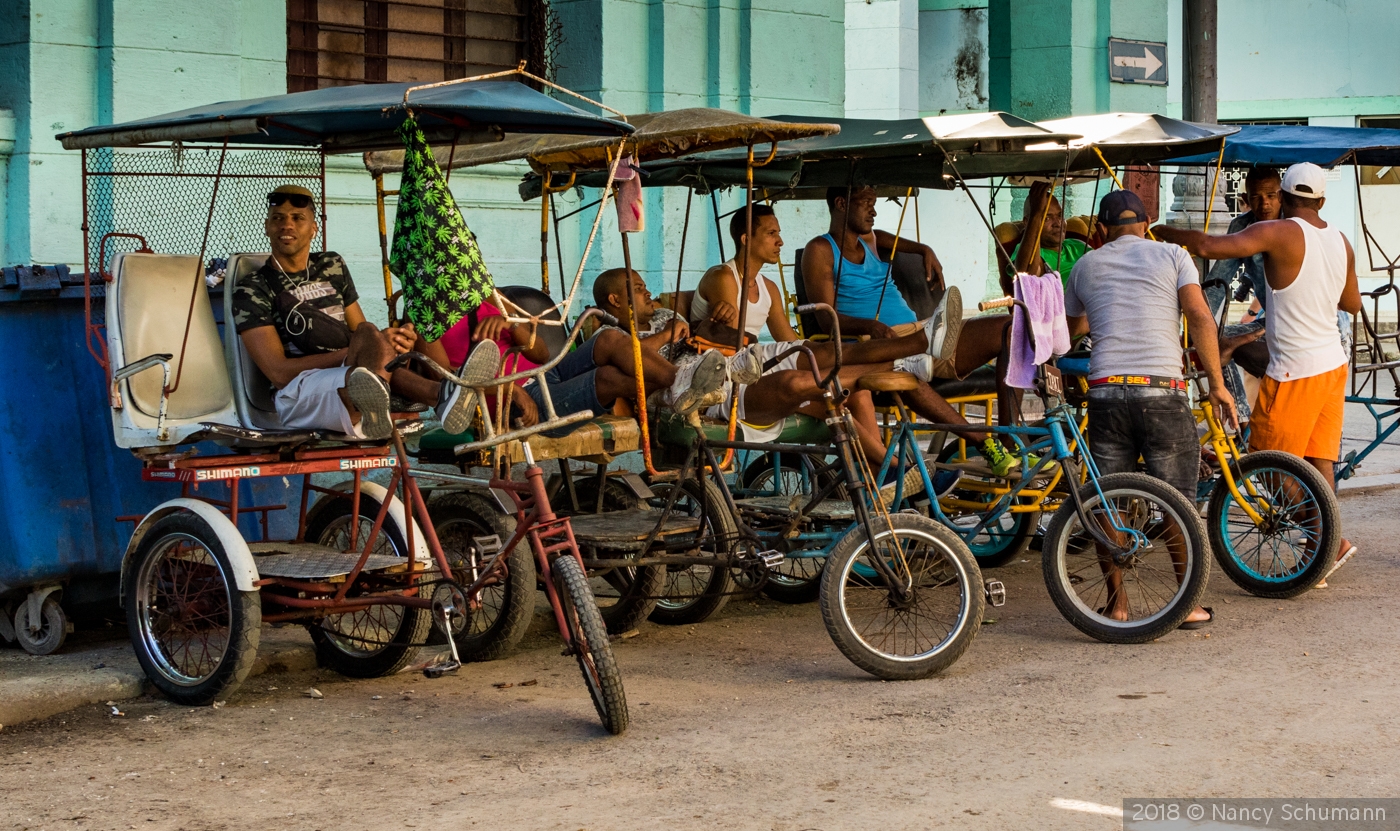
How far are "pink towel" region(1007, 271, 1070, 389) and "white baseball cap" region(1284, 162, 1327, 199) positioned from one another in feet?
5.14

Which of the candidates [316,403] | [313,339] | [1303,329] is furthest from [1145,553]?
[313,339]

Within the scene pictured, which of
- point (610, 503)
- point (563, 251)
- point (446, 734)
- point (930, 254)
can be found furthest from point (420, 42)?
point (446, 734)

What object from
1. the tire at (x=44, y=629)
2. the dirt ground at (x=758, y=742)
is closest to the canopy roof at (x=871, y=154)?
the dirt ground at (x=758, y=742)

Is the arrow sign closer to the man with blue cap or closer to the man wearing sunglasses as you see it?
the man with blue cap

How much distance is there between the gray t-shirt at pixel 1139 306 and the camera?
7023 millimetres

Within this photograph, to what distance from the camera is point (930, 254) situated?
31.5 ft

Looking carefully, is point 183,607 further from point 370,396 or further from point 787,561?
point 787,561

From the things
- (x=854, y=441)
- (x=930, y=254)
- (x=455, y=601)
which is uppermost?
(x=930, y=254)

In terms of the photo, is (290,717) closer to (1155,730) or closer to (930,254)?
→ (1155,730)

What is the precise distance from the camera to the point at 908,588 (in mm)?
6129

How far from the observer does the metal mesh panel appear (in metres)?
8.29

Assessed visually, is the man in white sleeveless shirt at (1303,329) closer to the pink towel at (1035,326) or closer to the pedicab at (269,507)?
the pink towel at (1035,326)

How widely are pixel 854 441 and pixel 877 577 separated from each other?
0.53m

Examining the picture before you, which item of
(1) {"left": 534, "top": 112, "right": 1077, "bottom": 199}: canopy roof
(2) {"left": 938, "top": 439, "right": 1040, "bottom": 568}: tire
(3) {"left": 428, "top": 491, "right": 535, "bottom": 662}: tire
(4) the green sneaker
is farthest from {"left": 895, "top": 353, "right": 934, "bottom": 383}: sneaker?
(3) {"left": 428, "top": 491, "right": 535, "bottom": 662}: tire
